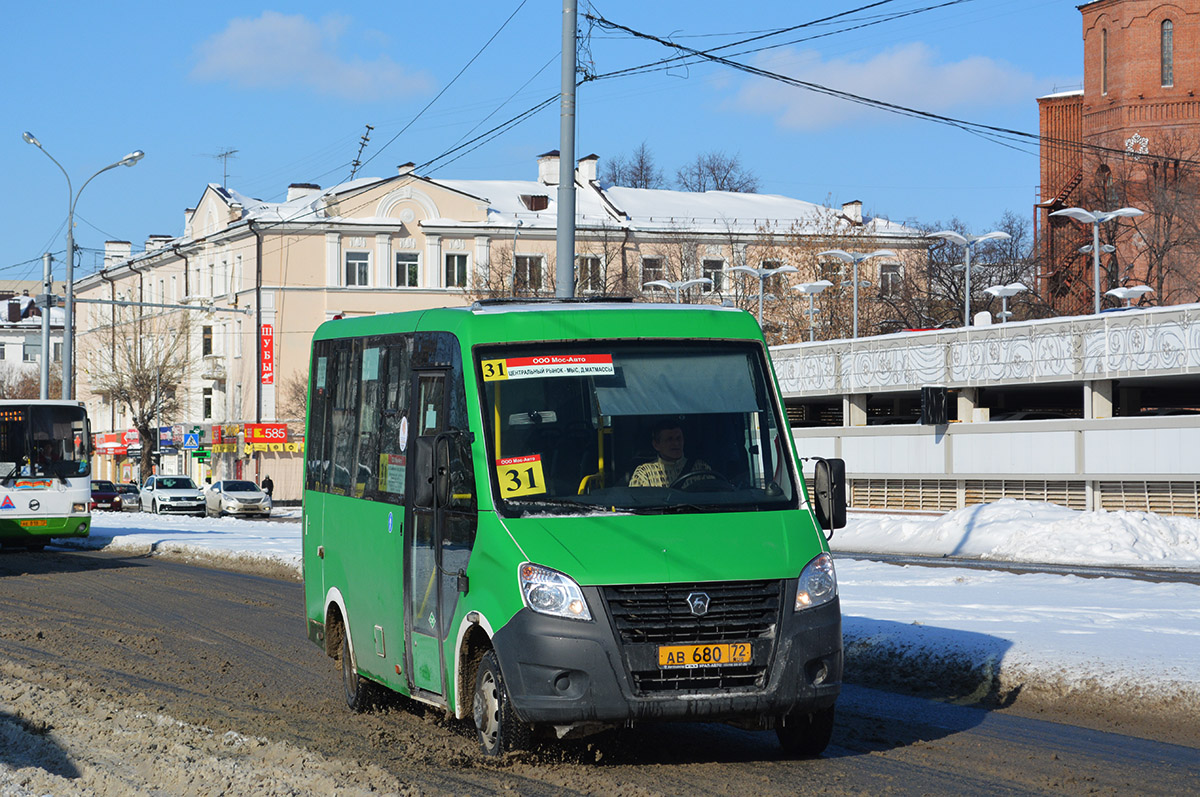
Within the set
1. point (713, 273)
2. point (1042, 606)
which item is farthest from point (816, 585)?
point (713, 273)

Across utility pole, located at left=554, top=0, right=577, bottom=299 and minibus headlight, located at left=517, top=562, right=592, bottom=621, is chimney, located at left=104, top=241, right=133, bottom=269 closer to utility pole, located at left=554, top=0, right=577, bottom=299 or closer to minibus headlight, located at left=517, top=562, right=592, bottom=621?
utility pole, located at left=554, top=0, right=577, bottom=299

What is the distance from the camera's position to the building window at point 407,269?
76188mm

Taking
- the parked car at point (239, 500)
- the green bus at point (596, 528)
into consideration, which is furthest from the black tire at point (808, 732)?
the parked car at point (239, 500)

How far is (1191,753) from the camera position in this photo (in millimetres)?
8484

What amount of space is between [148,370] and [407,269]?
54.5ft

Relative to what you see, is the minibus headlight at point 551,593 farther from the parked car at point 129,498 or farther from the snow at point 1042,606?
the parked car at point 129,498

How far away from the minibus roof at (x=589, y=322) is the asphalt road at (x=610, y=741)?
231 centimetres

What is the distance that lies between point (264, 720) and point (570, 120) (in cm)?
1097

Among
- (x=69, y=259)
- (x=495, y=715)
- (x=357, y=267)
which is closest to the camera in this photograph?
(x=495, y=715)

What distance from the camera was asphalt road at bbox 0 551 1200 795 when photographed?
25.1 ft

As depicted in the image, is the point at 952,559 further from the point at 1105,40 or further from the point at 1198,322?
the point at 1105,40

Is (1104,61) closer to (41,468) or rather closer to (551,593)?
(41,468)

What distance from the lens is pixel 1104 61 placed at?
225 feet

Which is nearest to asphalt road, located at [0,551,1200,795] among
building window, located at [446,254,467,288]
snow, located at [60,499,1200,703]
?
snow, located at [60,499,1200,703]
